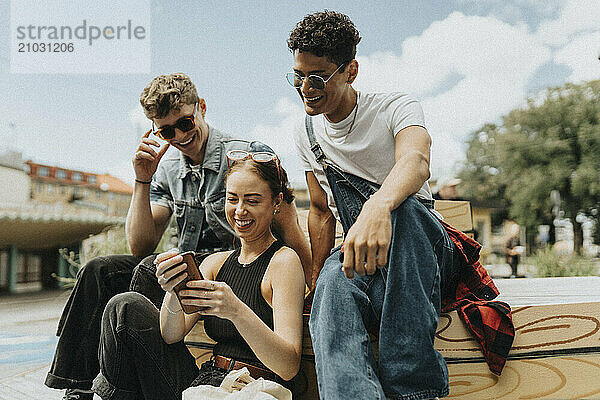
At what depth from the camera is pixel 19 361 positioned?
185 inches

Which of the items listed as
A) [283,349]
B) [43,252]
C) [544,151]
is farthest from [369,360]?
[544,151]

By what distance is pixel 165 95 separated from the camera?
2.20 metres

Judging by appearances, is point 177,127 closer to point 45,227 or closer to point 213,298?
point 213,298

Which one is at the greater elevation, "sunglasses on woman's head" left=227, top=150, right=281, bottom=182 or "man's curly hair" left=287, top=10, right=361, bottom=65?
"man's curly hair" left=287, top=10, right=361, bottom=65

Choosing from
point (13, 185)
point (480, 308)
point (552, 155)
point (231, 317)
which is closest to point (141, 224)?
point (231, 317)

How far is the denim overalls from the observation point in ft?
4.33

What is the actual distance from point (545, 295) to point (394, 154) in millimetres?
994

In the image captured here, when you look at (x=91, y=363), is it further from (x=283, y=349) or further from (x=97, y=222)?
(x=97, y=222)

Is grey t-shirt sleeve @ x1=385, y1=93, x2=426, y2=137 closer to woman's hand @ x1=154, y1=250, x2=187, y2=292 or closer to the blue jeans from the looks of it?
the blue jeans

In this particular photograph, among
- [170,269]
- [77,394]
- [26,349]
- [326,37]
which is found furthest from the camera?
[26,349]

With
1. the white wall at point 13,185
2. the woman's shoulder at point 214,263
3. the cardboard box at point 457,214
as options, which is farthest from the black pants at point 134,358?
the white wall at point 13,185

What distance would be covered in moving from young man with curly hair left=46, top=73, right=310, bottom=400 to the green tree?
27.1m

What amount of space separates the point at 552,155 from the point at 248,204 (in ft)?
94.6

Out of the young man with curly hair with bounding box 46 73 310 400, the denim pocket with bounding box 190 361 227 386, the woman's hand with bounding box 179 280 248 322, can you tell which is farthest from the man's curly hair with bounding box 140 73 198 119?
the denim pocket with bounding box 190 361 227 386
